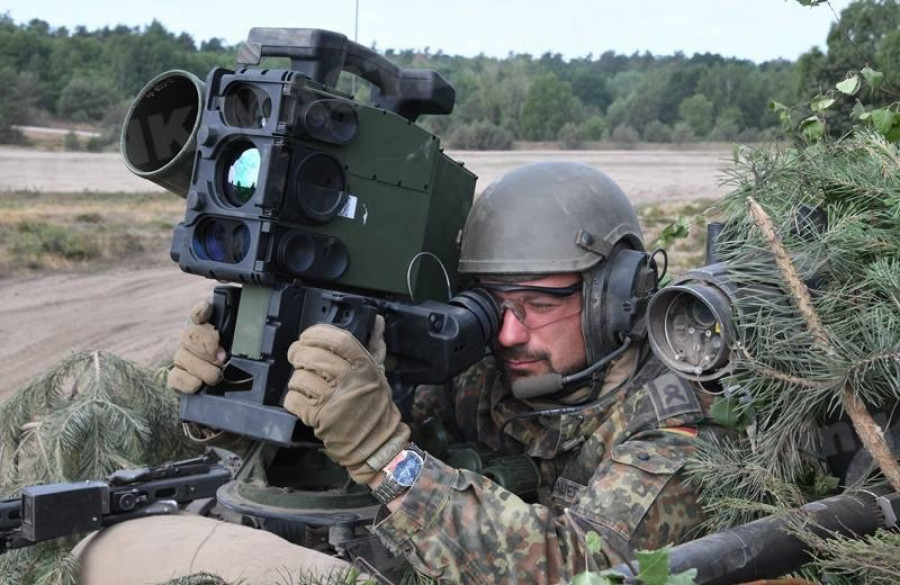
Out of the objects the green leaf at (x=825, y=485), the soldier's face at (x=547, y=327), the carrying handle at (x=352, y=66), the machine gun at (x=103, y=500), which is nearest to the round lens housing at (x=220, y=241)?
the carrying handle at (x=352, y=66)

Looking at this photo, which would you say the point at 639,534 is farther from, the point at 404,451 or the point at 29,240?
the point at 29,240

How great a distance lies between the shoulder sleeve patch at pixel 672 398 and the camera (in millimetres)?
3072

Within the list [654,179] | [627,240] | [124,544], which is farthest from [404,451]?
[654,179]

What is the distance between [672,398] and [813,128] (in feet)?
2.98

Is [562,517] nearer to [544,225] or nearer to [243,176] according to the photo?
[544,225]

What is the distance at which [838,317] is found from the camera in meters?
2.41

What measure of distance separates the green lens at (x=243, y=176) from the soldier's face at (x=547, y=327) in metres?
0.89

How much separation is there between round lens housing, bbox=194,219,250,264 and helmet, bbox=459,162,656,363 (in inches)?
31.9

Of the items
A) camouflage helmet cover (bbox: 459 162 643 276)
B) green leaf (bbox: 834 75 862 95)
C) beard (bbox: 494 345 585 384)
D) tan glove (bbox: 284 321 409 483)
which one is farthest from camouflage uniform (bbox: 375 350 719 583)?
green leaf (bbox: 834 75 862 95)

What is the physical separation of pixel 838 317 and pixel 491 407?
5.02 ft

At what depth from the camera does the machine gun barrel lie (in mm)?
2072

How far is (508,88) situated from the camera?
3544cm

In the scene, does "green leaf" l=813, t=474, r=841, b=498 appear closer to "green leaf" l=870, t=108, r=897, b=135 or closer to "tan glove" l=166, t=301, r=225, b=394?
"green leaf" l=870, t=108, r=897, b=135

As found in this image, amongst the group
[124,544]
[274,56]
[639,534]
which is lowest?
[124,544]
